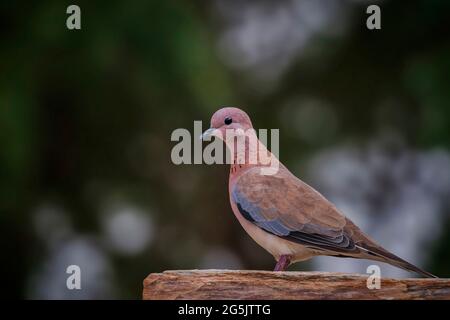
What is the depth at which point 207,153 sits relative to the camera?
26.9 feet

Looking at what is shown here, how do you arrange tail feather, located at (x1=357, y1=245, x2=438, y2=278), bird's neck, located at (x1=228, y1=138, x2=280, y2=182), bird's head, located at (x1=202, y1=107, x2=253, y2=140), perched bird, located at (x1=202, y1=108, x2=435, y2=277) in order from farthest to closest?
1. bird's neck, located at (x1=228, y1=138, x2=280, y2=182)
2. bird's head, located at (x1=202, y1=107, x2=253, y2=140)
3. perched bird, located at (x1=202, y1=108, x2=435, y2=277)
4. tail feather, located at (x1=357, y1=245, x2=438, y2=278)

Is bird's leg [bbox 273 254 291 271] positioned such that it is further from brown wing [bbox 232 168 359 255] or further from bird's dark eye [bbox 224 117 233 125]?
bird's dark eye [bbox 224 117 233 125]

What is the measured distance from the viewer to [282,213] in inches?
233

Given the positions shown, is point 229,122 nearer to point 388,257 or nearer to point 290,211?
point 290,211

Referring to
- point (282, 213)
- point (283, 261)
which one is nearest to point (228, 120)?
point (282, 213)

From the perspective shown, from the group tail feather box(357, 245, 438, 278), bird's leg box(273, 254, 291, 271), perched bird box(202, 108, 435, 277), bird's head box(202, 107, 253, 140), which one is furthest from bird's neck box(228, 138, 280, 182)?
tail feather box(357, 245, 438, 278)

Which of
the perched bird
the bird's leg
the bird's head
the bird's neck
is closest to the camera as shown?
the perched bird

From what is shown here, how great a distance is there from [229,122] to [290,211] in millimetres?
754

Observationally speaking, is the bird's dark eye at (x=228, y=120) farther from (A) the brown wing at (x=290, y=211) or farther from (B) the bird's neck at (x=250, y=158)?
(A) the brown wing at (x=290, y=211)

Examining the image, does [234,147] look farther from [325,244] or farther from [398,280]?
[398,280]

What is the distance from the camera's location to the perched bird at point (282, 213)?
5668mm

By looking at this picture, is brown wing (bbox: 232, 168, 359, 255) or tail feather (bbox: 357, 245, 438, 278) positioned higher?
brown wing (bbox: 232, 168, 359, 255)

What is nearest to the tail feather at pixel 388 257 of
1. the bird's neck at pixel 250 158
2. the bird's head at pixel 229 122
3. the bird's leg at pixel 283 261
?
the bird's leg at pixel 283 261

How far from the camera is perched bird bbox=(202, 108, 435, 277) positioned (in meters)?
5.67
